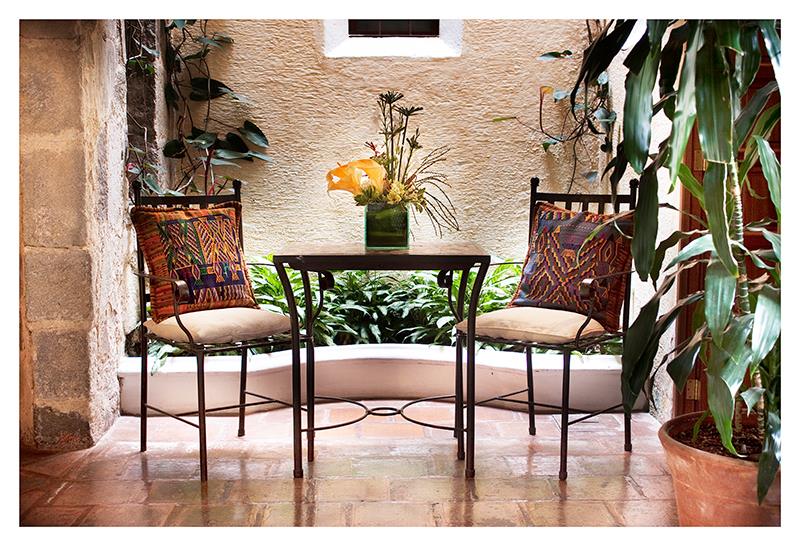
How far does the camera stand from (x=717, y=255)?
2266 mm

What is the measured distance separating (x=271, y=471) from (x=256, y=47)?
2.92m

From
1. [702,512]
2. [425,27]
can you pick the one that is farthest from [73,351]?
[425,27]

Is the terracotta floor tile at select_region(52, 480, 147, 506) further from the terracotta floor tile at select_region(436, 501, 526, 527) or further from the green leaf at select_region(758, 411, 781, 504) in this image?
the green leaf at select_region(758, 411, 781, 504)

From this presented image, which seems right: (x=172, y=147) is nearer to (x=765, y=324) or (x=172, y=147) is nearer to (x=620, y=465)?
(x=620, y=465)

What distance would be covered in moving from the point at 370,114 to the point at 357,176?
205 cm

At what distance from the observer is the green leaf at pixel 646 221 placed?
2.44 metres

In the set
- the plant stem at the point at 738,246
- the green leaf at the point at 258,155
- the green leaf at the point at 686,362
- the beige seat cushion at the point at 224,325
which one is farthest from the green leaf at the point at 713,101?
the green leaf at the point at 258,155

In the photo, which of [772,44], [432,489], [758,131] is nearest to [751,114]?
[758,131]

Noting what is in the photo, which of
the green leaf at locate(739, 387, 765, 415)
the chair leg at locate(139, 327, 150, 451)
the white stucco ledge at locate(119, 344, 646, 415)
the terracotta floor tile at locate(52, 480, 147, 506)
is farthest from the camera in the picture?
the white stucco ledge at locate(119, 344, 646, 415)

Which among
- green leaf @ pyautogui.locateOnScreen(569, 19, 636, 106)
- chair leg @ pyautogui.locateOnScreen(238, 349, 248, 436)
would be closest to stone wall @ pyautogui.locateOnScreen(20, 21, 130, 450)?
chair leg @ pyautogui.locateOnScreen(238, 349, 248, 436)

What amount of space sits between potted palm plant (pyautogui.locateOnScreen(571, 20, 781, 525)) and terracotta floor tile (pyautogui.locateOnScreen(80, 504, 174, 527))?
62.3 inches

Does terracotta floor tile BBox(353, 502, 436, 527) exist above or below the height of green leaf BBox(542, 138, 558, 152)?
below

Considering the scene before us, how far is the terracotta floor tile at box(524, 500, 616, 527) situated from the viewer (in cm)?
288
